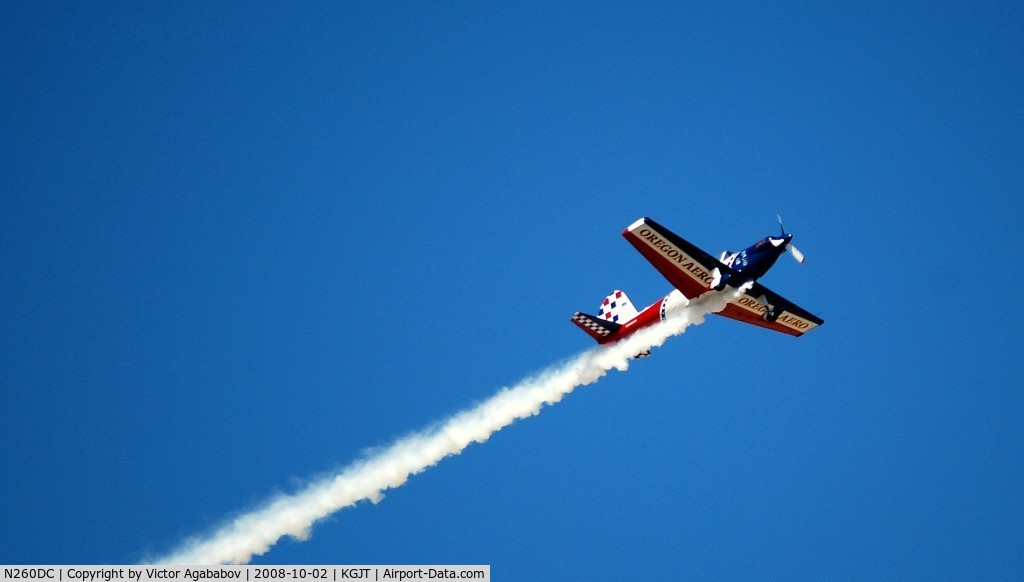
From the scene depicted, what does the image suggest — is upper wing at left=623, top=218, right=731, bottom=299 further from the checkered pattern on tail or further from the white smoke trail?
the checkered pattern on tail

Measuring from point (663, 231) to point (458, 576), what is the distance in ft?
34.4

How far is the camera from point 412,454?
34.9 m

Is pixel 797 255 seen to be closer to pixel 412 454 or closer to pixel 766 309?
pixel 766 309

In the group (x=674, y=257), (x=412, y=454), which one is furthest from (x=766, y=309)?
(x=412, y=454)

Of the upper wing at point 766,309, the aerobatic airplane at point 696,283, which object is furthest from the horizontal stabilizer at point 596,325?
the upper wing at point 766,309

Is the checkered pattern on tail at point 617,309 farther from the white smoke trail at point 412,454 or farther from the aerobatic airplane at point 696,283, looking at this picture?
the white smoke trail at point 412,454

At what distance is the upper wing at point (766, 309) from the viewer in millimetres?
33500

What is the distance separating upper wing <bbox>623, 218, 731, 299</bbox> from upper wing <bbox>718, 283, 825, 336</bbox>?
60.5 inches

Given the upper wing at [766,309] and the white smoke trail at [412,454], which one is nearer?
the white smoke trail at [412,454]

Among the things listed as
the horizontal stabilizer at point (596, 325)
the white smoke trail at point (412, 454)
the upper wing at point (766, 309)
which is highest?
the horizontal stabilizer at point (596, 325)

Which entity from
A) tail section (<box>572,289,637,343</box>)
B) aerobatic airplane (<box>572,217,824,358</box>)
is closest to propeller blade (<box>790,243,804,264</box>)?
aerobatic airplane (<box>572,217,824,358</box>)

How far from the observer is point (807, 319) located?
117ft

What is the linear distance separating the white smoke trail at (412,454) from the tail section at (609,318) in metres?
0.52

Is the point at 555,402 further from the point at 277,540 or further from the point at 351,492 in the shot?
the point at 277,540
